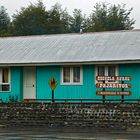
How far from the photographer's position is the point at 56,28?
85.6 m

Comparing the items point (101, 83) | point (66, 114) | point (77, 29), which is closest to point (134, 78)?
point (101, 83)

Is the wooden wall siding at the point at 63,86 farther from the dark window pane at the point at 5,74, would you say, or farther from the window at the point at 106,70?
the dark window pane at the point at 5,74

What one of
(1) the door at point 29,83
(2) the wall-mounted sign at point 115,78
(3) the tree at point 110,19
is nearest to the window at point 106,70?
(2) the wall-mounted sign at point 115,78

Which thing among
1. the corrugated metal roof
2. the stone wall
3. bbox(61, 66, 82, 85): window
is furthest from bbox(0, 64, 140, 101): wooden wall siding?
the stone wall

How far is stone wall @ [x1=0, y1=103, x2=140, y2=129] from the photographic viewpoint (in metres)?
24.9

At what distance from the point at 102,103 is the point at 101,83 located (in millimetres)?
1424

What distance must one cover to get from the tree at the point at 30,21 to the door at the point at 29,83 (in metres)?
51.9

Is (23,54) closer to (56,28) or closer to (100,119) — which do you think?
(100,119)

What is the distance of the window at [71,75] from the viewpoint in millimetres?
30031

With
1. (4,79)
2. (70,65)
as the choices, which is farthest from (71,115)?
(4,79)

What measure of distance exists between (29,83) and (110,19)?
2242 inches

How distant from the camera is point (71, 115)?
84.8 ft

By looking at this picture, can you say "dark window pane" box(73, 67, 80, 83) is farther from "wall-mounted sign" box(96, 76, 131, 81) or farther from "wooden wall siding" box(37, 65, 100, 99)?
"wall-mounted sign" box(96, 76, 131, 81)

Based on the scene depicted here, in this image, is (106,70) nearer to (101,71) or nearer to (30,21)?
(101,71)
